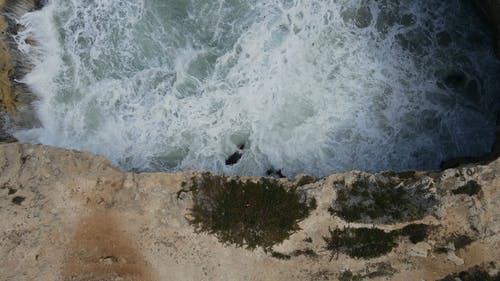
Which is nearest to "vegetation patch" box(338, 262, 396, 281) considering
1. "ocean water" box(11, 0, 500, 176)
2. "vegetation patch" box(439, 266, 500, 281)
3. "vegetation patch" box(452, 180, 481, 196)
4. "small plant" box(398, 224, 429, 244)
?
"small plant" box(398, 224, 429, 244)

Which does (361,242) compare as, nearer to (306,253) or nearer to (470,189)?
(306,253)

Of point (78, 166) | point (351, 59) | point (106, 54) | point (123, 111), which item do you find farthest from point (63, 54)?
point (351, 59)

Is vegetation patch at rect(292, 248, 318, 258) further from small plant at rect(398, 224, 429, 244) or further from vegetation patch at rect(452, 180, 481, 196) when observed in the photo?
vegetation patch at rect(452, 180, 481, 196)

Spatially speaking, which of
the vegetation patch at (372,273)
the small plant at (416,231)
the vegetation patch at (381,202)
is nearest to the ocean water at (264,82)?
the vegetation patch at (381,202)

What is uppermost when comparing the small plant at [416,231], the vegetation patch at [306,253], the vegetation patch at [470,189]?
the vegetation patch at [470,189]

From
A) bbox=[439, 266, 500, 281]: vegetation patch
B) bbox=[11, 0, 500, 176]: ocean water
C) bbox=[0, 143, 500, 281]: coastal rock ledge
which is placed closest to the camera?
bbox=[439, 266, 500, 281]: vegetation patch

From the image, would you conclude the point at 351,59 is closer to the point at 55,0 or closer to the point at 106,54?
the point at 106,54

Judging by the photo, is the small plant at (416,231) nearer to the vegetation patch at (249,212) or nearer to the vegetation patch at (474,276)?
the vegetation patch at (474,276)
